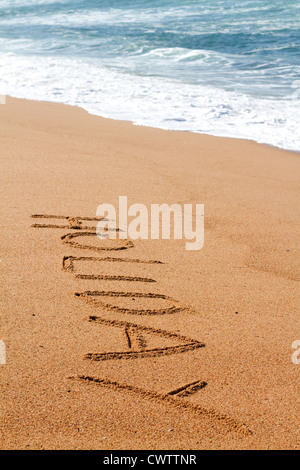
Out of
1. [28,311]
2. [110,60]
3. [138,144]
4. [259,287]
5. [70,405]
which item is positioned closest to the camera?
[70,405]

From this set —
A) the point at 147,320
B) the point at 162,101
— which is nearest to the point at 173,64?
the point at 162,101

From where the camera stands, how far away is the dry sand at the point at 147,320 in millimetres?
1718

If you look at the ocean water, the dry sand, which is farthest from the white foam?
the dry sand

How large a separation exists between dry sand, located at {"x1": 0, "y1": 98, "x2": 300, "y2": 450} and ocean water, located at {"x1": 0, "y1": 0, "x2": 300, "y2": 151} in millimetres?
2640

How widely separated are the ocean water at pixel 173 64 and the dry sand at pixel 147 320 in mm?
2640

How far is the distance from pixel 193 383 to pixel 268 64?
34.8 ft

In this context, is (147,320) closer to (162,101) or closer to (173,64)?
(162,101)

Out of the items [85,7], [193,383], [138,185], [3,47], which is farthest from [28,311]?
[85,7]

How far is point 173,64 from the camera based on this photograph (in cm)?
1162

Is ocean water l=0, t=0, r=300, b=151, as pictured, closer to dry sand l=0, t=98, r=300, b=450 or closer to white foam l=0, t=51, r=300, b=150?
white foam l=0, t=51, r=300, b=150

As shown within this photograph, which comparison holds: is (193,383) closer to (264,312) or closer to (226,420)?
(226,420)


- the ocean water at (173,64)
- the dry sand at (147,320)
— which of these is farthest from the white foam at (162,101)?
the dry sand at (147,320)

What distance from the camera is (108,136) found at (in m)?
5.65

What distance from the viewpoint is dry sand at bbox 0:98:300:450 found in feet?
5.64
